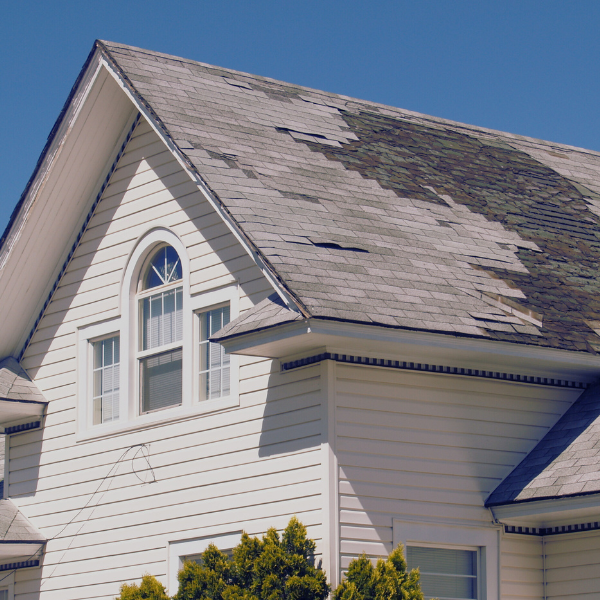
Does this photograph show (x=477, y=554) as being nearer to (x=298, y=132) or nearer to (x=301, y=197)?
(x=301, y=197)

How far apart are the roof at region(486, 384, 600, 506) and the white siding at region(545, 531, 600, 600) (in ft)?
2.92

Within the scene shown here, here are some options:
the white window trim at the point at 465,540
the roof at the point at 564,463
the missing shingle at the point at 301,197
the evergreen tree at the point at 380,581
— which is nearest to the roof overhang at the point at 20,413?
the missing shingle at the point at 301,197

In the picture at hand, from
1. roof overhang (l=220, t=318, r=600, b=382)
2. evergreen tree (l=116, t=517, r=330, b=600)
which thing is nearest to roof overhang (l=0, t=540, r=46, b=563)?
evergreen tree (l=116, t=517, r=330, b=600)

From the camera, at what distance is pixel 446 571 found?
11883 millimetres

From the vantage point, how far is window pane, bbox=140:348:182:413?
44.3 ft

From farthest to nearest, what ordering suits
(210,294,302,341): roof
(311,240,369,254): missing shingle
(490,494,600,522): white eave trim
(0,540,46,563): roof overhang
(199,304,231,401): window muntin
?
(0,540,46,563): roof overhang
(199,304,231,401): window muntin
(311,240,369,254): missing shingle
(490,494,600,522): white eave trim
(210,294,302,341): roof

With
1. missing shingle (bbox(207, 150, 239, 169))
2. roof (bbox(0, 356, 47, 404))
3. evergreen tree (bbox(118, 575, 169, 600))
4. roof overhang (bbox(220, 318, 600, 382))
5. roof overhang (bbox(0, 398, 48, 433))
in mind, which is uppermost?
missing shingle (bbox(207, 150, 239, 169))

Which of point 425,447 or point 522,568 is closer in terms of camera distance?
point 425,447

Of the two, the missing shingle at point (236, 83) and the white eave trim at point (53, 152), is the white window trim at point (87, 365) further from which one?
the missing shingle at point (236, 83)

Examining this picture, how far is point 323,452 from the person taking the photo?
11.2 m

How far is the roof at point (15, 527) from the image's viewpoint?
1418cm

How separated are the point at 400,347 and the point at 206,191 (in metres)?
2.82

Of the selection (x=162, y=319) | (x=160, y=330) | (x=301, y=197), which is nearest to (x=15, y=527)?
(x=160, y=330)

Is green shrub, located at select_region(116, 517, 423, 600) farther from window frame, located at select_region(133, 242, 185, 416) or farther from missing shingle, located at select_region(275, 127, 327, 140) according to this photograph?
missing shingle, located at select_region(275, 127, 327, 140)
